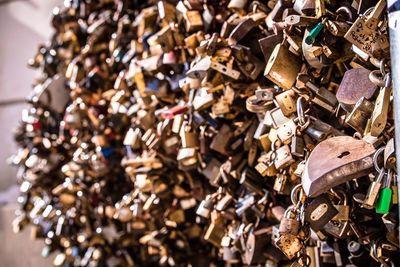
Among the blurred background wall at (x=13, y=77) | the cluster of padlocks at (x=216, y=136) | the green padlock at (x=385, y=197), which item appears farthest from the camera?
the blurred background wall at (x=13, y=77)

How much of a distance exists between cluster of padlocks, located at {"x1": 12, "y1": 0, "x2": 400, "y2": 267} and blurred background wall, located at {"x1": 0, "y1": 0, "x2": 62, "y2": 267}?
48cm

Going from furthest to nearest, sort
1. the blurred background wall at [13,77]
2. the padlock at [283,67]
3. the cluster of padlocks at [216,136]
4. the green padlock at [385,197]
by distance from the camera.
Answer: the blurred background wall at [13,77], the padlock at [283,67], the cluster of padlocks at [216,136], the green padlock at [385,197]

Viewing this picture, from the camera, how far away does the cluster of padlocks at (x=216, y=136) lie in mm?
988

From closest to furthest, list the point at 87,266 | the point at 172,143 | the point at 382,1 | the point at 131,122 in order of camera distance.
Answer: the point at 382,1 → the point at 172,143 → the point at 131,122 → the point at 87,266

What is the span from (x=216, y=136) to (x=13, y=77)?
2016 mm

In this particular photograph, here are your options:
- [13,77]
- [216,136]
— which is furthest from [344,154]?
[13,77]

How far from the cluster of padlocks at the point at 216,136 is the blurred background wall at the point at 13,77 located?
18.8 inches

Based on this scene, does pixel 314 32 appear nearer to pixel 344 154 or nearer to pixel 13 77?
pixel 344 154

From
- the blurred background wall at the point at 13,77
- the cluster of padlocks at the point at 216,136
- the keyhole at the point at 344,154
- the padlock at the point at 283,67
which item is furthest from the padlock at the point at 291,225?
the blurred background wall at the point at 13,77

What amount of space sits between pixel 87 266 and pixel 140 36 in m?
0.88

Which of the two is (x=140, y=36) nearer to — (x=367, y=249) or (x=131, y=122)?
(x=131, y=122)

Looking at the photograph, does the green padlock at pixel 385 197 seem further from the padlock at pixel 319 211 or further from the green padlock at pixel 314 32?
the green padlock at pixel 314 32

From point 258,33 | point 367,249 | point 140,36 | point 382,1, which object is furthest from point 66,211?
point 382,1

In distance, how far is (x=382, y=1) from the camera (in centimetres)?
93
